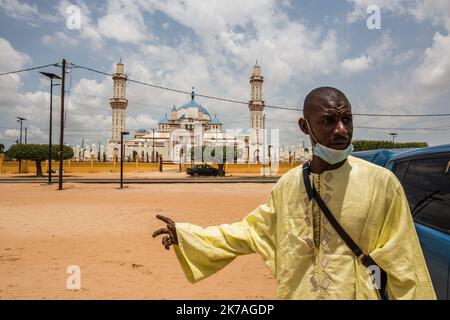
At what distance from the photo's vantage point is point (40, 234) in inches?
323

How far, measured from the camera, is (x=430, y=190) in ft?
9.30

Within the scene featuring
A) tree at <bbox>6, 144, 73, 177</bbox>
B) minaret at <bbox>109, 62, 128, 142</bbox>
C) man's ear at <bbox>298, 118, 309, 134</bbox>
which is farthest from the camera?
minaret at <bbox>109, 62, 128, 142</bbox>

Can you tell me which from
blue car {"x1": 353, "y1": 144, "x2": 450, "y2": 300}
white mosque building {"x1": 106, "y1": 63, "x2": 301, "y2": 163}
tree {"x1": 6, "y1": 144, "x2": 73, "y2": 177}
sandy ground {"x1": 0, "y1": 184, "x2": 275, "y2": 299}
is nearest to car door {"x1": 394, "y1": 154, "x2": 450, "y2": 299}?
blue car {"x1": 353, "y1": 144, "x2": 450, "y2": 300}

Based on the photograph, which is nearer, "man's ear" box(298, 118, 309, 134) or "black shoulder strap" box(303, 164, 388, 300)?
"black shoulder strap" box(303, 164, 388, 300)

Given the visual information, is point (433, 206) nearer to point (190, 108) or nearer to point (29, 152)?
point (29, 152)

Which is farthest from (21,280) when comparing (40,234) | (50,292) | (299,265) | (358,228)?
(358,228)

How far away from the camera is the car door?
2.25 meters

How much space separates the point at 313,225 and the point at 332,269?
0.21 m

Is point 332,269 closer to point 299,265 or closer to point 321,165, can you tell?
point 299,265

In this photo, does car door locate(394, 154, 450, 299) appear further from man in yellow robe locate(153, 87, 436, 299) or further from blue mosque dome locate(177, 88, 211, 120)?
blue mosque dome locate(177, 88, 211, 120)

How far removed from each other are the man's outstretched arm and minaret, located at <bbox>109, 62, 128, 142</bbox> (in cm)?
8300

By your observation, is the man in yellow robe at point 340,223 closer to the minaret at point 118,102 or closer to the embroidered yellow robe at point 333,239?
the embroidered yellow robe at point 333,239

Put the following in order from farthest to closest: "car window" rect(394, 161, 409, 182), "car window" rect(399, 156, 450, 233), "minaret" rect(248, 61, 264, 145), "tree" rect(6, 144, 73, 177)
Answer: "minaret" rect(248, 61, 264, 145), "tree" rect(6, 144, 73, 177), "car window" rect(394, 161, 409, 182), "car window" rect(399, 156, 450, 233)

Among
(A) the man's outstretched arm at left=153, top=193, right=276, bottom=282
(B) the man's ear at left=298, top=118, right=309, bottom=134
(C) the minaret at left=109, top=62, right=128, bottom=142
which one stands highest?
(C) the minaret at left=109, top=62, right=128, bottom=142
